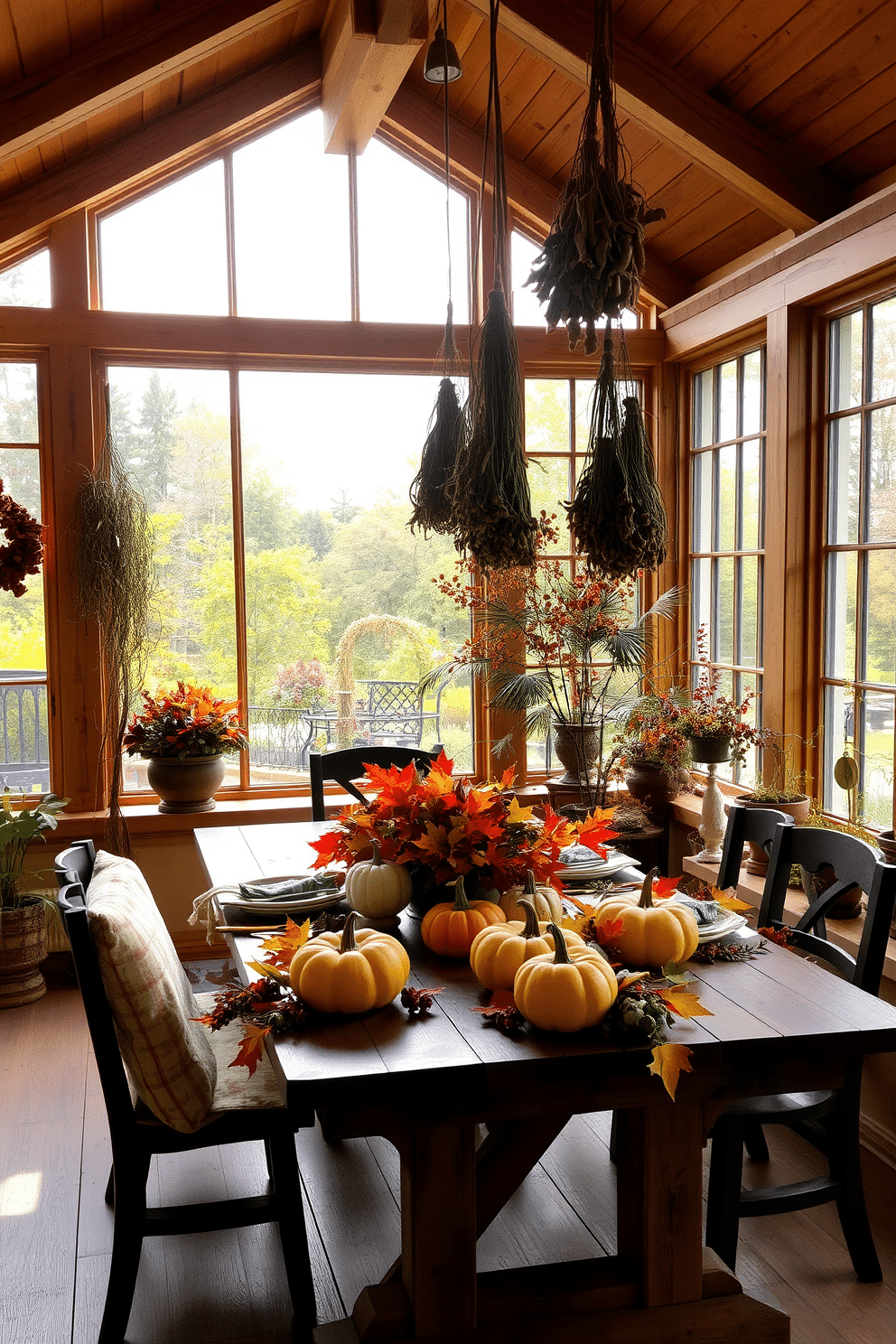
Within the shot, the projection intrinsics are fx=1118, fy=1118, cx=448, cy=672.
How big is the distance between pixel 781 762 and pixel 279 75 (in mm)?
3458

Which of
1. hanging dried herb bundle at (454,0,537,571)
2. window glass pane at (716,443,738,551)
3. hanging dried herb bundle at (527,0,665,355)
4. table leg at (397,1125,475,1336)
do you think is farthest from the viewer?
window glass pane at (716,443,738,551)

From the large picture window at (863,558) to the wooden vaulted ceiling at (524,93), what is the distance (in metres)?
0.51

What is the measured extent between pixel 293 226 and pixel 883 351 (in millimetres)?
2573

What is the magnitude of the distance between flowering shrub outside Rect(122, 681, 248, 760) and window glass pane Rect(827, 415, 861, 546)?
241cm

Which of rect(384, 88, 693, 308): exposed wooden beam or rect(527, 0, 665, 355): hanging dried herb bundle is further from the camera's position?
rect(384, 88, 693, 308): exposed wooden beam

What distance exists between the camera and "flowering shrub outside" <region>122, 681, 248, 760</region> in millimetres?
4461

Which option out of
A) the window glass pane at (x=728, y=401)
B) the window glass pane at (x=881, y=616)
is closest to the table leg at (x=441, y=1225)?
the window glass pane at (x=881, y=616)

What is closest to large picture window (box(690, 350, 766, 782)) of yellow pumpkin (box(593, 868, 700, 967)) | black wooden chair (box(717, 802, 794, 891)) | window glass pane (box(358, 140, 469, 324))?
window glass pane (box(358, 140, 469, 324))

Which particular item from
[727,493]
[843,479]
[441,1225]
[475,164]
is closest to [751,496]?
[727,493]

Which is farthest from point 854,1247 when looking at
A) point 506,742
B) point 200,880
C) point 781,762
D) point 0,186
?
point 0,186

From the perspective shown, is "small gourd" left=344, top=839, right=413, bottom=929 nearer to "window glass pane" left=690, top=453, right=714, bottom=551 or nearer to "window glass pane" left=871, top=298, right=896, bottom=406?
"window glass pane" left=871, top=298, right=896, bottom=406

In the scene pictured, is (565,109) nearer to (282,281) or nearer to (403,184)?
(403,184)

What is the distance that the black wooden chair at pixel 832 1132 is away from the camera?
7.48ft

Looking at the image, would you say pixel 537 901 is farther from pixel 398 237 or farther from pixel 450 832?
pixel 398 237
